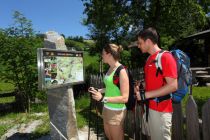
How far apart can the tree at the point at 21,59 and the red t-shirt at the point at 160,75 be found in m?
8.18

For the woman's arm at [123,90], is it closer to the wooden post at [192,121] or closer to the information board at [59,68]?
the wooden post at [192,121]

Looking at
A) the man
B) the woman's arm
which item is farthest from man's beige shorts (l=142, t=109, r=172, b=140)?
the woman's arm

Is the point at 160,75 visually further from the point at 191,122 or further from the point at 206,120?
the point at 191,122

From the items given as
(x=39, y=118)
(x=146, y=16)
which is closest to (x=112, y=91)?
(x=39, y=118)

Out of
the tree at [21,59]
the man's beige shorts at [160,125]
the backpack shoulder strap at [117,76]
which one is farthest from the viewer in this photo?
the tree at [21,59]

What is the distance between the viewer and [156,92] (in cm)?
314

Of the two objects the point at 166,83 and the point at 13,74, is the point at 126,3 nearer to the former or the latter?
the point at 13,74

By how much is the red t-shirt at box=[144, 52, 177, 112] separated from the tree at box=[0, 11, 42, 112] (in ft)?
26.8

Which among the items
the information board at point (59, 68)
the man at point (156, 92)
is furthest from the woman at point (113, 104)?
the information board at point (59, 68)

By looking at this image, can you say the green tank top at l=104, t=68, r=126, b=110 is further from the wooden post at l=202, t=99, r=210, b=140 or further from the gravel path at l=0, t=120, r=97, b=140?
the gravel path at l=0, t=120, r=97, b=140

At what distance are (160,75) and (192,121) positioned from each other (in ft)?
4.20

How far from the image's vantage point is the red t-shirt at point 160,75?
304cm

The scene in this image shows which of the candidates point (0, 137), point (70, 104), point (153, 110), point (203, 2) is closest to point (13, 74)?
point (0, 137)

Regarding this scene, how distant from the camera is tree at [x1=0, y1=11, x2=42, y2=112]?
1073 centimetres
